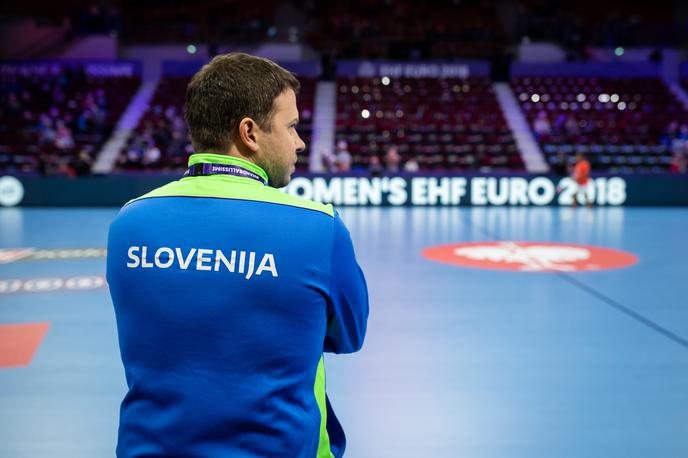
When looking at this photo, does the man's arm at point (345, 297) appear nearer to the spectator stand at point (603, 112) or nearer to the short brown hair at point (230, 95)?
the short brown hair at point (230, 95)

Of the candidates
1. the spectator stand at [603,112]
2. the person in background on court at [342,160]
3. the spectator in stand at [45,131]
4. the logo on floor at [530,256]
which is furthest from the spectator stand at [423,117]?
the spectator in stand at [45,131]

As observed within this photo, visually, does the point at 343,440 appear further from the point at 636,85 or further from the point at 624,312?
the point at 636,85

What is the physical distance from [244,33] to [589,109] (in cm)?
1196

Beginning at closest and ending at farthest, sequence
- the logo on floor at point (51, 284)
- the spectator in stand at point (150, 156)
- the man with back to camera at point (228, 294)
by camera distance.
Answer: the man with back to camera at point (228, 294) < the logo on floor at point (51, 284) < the spectator in stand at point (150, 156)

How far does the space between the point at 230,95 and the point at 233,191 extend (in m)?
0.21

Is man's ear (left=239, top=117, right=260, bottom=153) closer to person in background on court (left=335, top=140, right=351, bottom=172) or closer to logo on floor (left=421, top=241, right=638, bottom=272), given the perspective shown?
logo on floor (left=421, top=241, right=638, bottom=272)

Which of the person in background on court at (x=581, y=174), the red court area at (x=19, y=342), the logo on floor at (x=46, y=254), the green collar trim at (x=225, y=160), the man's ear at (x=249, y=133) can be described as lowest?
the red court area at (x=19, y=342)

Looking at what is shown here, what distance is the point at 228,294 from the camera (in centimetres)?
158

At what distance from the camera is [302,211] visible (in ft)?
5.32

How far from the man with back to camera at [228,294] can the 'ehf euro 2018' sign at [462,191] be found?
1662 centimetres

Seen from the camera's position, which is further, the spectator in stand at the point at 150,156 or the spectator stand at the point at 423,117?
the spectator stand at the point at 423,117

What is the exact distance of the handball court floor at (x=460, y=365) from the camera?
4.22 metres

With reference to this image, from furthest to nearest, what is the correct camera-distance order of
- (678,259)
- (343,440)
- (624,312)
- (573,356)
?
1. (678,259)
2. (624,312)
3. (573,356)
4. (343,440)

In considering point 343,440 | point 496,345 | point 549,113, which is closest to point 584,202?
point 549,113
